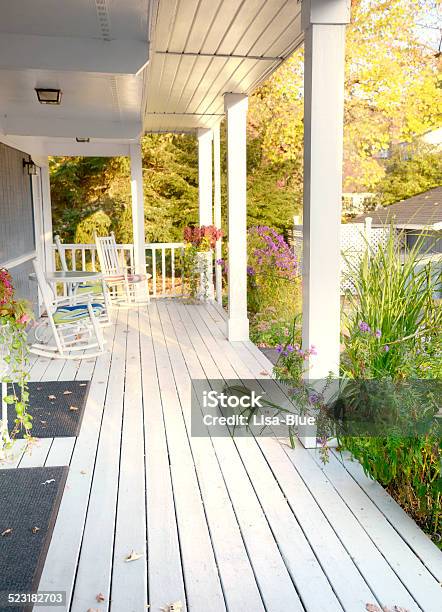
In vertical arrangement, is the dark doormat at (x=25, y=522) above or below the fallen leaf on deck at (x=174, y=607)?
above

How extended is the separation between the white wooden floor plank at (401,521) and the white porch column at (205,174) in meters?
6.40

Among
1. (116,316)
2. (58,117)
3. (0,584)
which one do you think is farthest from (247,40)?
(116,316)

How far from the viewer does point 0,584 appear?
2250 mm

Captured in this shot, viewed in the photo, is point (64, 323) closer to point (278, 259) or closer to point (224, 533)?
point (278, 259)

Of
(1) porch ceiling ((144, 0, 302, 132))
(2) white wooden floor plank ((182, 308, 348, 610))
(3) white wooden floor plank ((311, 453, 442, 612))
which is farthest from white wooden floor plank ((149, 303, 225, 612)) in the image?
(1) porch ceiling ((144, 0, 302, 132))

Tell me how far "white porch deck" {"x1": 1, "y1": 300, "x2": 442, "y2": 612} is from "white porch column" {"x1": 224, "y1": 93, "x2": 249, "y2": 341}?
2.25 meters

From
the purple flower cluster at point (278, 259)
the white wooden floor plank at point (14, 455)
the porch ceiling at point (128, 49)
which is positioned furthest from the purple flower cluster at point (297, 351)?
the purple flower cluster at point (278, 259)

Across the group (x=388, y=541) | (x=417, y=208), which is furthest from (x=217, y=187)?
(x=417, y=208)

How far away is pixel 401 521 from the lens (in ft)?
8.89

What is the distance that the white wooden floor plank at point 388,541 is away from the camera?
2.19 meters

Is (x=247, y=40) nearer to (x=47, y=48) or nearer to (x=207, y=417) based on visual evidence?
(x=47, y=48)

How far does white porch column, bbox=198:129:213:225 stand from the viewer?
29.2ft

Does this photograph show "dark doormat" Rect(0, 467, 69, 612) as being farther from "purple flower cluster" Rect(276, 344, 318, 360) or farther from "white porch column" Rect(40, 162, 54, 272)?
"white porch column" Rect(40, 162, 54, 272)

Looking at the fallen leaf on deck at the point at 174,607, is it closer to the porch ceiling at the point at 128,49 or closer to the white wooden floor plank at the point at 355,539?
→ the white wooden floor plank at the point at 355,539
